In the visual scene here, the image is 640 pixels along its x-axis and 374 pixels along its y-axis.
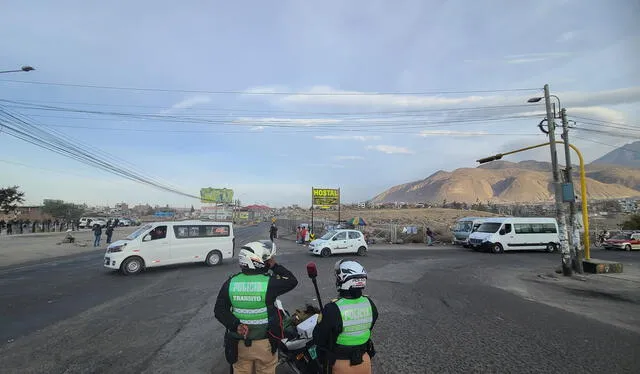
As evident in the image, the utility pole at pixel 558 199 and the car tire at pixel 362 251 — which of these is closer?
the utility pole at pixel 558 199

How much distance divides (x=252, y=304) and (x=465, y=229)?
96.1 ft

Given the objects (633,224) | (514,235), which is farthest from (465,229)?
(633,224)

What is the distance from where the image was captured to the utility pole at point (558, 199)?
1395 centimetres

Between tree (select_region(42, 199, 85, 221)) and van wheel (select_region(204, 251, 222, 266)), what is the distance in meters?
66.6

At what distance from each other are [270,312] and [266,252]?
22.7 inches

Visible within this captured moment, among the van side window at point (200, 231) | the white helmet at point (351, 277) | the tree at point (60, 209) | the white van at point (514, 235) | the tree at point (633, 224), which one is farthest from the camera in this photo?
the tree at point (60, 209)

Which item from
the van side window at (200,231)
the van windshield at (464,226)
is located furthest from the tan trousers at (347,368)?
the van windshield at (464,226)

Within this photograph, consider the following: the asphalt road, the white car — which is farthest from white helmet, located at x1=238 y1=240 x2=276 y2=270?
the white car

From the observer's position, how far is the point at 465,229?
2955cm

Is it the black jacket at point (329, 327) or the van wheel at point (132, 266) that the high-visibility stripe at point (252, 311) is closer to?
the black jacket at point (329, 327)

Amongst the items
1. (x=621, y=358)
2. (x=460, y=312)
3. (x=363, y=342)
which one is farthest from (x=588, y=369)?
(x=363, y=342)

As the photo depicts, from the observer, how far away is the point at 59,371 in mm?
4621

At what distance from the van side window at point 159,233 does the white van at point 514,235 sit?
2038cm

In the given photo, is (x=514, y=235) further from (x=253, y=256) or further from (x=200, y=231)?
(x=253, y=256)
